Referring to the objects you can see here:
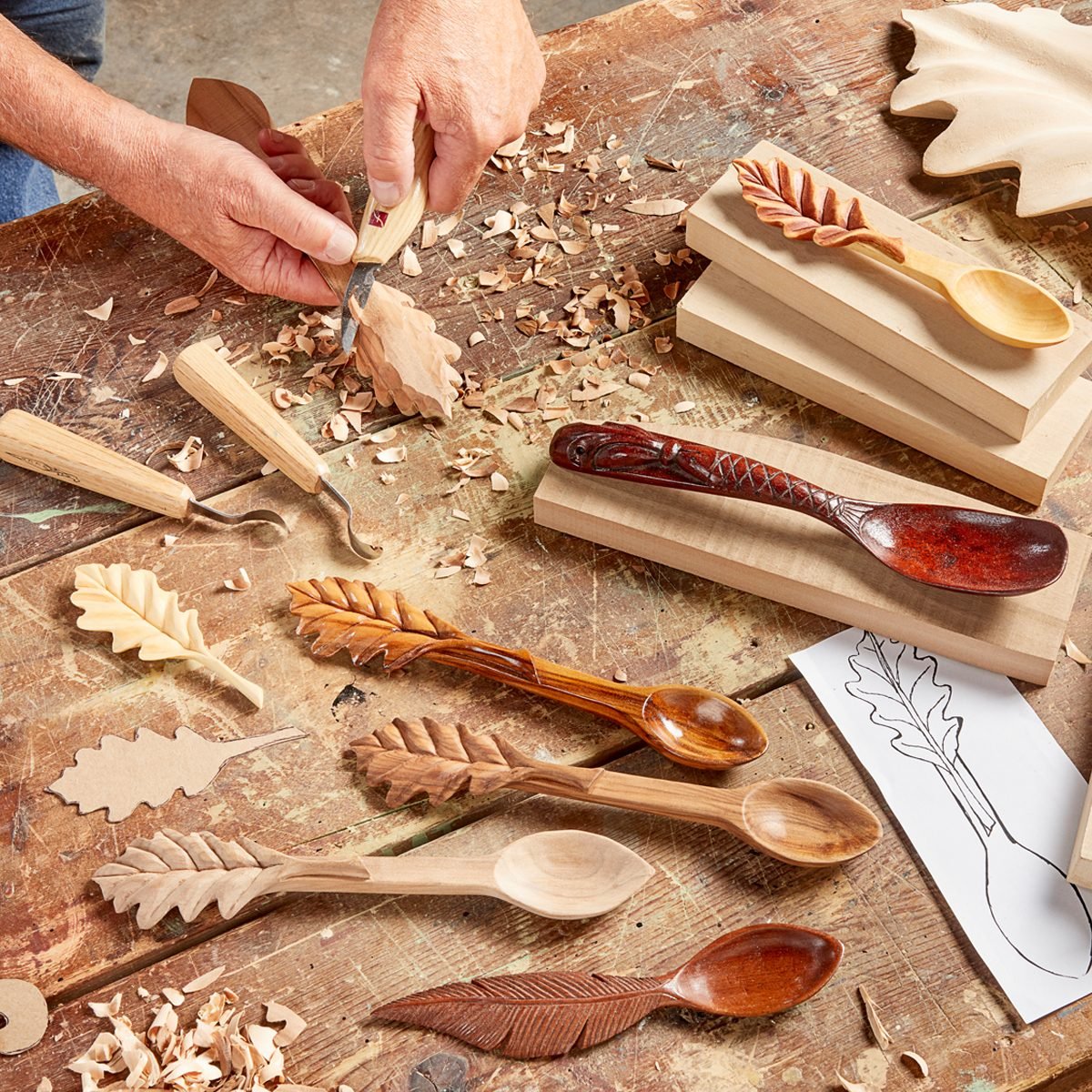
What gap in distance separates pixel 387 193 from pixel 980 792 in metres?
0.77

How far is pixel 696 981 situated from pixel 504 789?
0.72 ft

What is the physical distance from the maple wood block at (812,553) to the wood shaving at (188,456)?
36cm

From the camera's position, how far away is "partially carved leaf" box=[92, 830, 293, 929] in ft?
2.95

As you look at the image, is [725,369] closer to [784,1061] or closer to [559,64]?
[559,64]

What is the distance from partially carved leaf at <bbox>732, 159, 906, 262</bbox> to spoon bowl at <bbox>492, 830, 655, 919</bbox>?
0.61 m

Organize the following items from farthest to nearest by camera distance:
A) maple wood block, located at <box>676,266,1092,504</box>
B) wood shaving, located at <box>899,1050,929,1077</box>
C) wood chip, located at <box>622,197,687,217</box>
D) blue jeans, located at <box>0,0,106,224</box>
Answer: blue jeans, located at <box>0,0,106,224</box>
wood chip, located at <box>622,197,687,217</box>
maple wood block, located at <box>676,266,1092,504</box>
wood shaving, located at <box>899,1050,929,1077</box>

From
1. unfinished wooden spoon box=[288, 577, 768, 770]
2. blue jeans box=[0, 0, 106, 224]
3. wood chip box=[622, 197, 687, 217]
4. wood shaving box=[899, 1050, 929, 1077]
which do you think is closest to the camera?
wood shaving box=[899, 1050, 929, 1077]

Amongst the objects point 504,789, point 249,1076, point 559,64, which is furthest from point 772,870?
point 559,64

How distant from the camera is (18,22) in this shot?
1549 mm

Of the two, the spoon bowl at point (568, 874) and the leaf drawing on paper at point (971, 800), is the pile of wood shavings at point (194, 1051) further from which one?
the leaf drawing on paper at point (971, 800)

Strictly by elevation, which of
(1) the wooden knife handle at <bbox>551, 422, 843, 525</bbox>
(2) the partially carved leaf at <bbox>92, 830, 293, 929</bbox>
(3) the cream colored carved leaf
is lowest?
(2) the partially carved leaf at <bbox>92, 830, 293, 929</bbox>

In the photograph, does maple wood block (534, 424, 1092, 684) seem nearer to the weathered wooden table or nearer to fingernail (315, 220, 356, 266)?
the weathered wooden table

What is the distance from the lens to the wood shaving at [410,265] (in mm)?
1242

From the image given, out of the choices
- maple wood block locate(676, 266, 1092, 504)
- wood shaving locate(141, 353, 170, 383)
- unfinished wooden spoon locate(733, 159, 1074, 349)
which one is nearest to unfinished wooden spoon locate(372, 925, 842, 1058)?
maple wood block locate(676, 266, 1092, 504)
